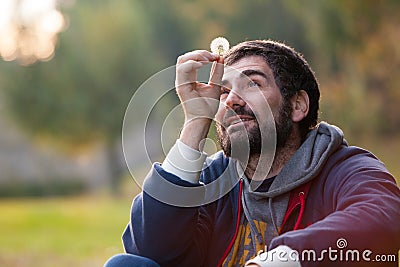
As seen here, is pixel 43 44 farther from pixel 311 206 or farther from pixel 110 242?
pixel 311 206

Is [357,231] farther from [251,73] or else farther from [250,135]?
[251,73]

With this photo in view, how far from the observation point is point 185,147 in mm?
2477

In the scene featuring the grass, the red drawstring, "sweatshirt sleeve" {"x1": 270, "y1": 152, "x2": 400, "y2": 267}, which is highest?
the grass

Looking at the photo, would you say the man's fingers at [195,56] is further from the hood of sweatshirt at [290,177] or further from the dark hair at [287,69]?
the hood of sweatshirt at [290,177]

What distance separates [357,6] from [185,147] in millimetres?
8716

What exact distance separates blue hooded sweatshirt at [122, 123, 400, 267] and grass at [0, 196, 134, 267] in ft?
15.2

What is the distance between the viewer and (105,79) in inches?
936

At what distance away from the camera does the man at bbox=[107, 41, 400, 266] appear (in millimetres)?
2420

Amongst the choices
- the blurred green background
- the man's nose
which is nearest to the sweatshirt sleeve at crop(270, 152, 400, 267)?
the man's nose

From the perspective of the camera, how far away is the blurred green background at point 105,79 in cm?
1666

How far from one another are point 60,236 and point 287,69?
389 inches

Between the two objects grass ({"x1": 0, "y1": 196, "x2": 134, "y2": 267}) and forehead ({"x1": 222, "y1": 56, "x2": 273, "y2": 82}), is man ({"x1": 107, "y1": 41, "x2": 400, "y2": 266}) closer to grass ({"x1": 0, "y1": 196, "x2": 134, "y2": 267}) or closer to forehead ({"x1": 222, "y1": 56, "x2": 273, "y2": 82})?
forehead ({"x1": 222, "y1": 56, "x2": 273, "y2": 82})

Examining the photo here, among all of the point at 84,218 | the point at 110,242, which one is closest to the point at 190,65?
the point at 110,242

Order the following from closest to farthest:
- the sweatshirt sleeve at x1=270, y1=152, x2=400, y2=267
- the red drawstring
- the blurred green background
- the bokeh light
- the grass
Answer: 1. the sweatshirt sleeve at x1=270, y1=152, x2=400, y2=267
2. the red drawstring
3. the grass
4. the blurred green background
5. the bokeh light
